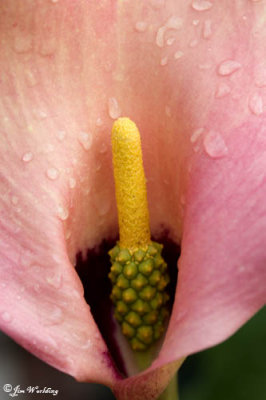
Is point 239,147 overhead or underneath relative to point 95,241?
overhead

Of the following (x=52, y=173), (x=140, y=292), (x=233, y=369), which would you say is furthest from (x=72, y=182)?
(x=233, y=369)

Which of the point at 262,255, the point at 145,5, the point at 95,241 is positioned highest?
the point at 145,5

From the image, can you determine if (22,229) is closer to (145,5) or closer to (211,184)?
(211,184)

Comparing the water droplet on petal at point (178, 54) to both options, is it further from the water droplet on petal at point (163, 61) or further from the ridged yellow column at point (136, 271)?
the ridged yellow column at point (136, 271)

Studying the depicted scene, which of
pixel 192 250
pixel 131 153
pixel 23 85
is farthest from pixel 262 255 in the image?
pixel 23 85

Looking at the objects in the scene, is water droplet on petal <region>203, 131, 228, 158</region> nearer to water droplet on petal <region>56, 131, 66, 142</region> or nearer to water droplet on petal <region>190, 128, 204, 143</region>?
water droplet on petal <region>190, 128, 204, 143</region>

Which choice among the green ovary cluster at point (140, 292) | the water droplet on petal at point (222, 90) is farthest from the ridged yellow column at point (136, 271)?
the water droplet on petal at point (222, 90)
